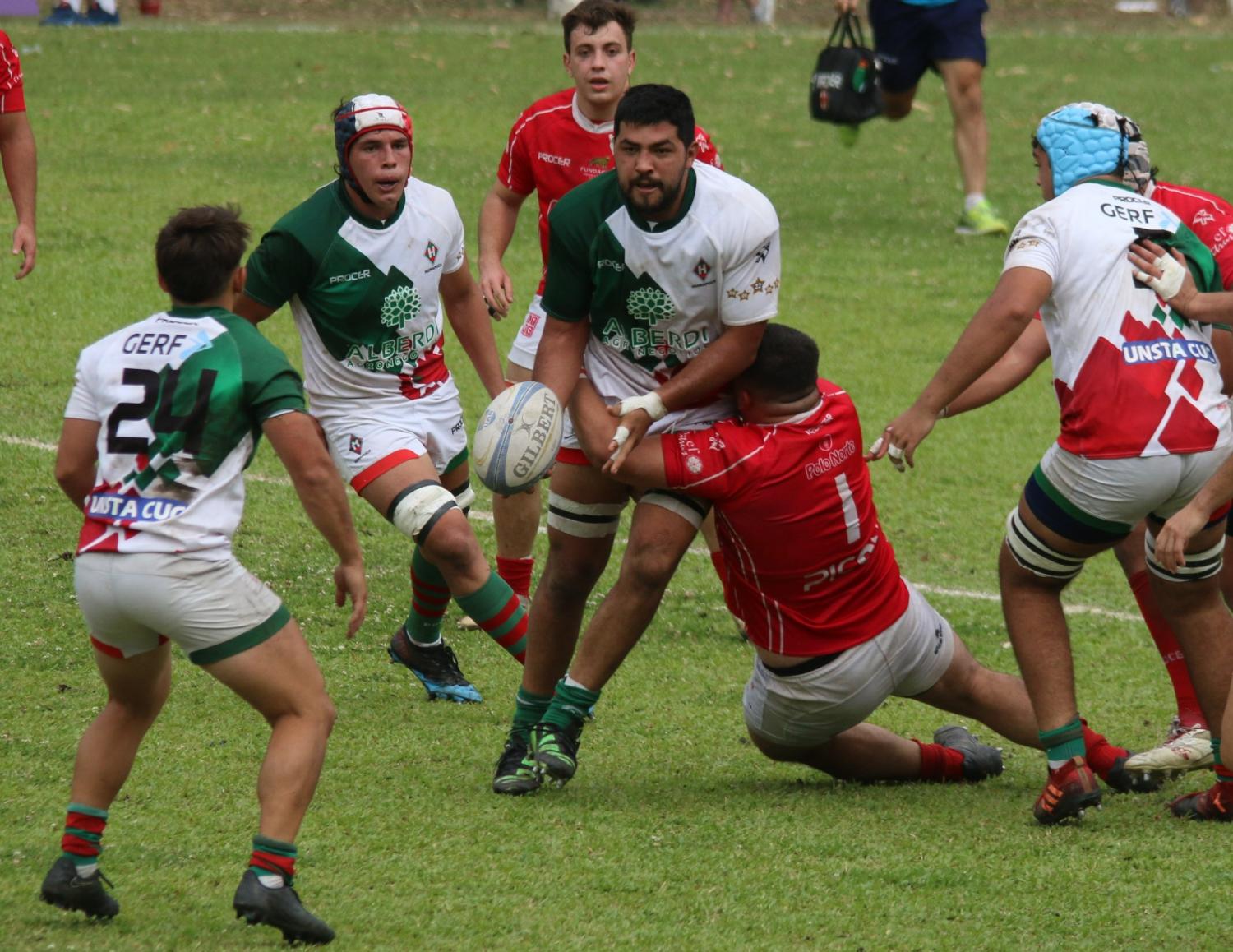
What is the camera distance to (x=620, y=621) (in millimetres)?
5473

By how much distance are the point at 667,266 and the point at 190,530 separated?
1824 millimetres

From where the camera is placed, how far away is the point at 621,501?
18.9 feet

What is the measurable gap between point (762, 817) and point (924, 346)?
6638mm

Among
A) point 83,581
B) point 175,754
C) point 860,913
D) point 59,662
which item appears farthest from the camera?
point 59,662

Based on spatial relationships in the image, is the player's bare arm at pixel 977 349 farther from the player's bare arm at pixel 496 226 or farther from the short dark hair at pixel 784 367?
the player's bare arm at pixel 496 226

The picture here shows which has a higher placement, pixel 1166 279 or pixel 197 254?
pixel 197 254

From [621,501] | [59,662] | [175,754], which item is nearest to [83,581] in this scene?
[175,754]

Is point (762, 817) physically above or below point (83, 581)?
below

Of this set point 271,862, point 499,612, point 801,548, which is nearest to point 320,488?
point 271,862

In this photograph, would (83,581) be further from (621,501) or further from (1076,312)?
(1076,312)

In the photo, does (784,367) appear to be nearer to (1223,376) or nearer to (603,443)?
(603,443)

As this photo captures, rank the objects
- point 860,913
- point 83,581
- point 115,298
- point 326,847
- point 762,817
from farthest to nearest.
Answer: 1. point 115,298
2. point 762,817
3. point 326,847
4. point 860,913
5. point 83,581

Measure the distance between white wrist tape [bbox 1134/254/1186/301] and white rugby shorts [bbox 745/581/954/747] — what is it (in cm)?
117

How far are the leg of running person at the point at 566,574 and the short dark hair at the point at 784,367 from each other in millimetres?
612
